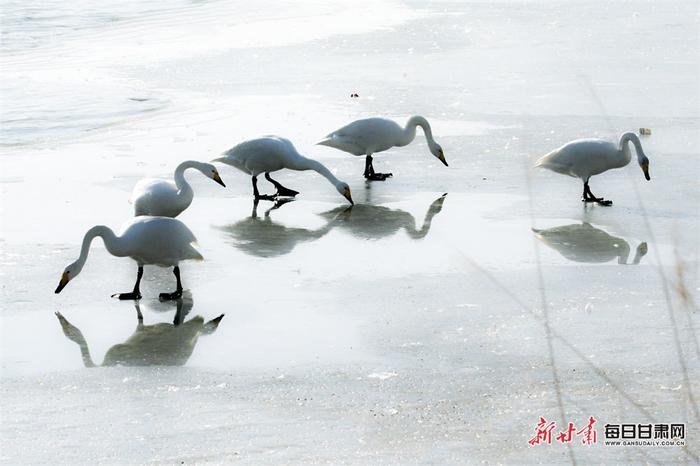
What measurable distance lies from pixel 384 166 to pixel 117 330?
5793mm

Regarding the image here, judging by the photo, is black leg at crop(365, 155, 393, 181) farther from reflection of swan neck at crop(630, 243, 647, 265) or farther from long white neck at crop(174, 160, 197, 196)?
reflection of swan neck at crop(630, 243, 647, 265)

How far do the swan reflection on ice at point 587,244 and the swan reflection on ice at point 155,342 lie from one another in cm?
304

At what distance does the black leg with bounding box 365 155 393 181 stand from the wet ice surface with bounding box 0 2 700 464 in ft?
0.42

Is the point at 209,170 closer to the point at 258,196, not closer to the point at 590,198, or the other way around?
the point at 258,196

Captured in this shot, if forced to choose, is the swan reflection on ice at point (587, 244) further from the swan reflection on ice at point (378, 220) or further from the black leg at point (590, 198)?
the swan reflection on ice at point (378, 220)

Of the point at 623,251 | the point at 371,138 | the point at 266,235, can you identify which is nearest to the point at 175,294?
the point at 266,235

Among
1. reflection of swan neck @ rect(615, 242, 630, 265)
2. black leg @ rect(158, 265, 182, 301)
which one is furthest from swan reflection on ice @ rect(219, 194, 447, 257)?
reflection of swan neck @ rect(615, 242, 630, 265)

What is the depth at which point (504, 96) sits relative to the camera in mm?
16922

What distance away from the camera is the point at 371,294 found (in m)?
8.71

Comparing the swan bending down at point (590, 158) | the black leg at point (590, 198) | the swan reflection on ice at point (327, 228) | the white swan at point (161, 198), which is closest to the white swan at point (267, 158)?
the swan reflection on ice at point (327, 228)

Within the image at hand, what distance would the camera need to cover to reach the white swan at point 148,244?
28.1 ft

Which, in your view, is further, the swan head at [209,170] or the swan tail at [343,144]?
the swan tail at [343,144]

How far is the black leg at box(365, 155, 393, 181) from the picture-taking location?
12.6 m

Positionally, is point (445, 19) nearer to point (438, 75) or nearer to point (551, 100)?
point (438, 75)
